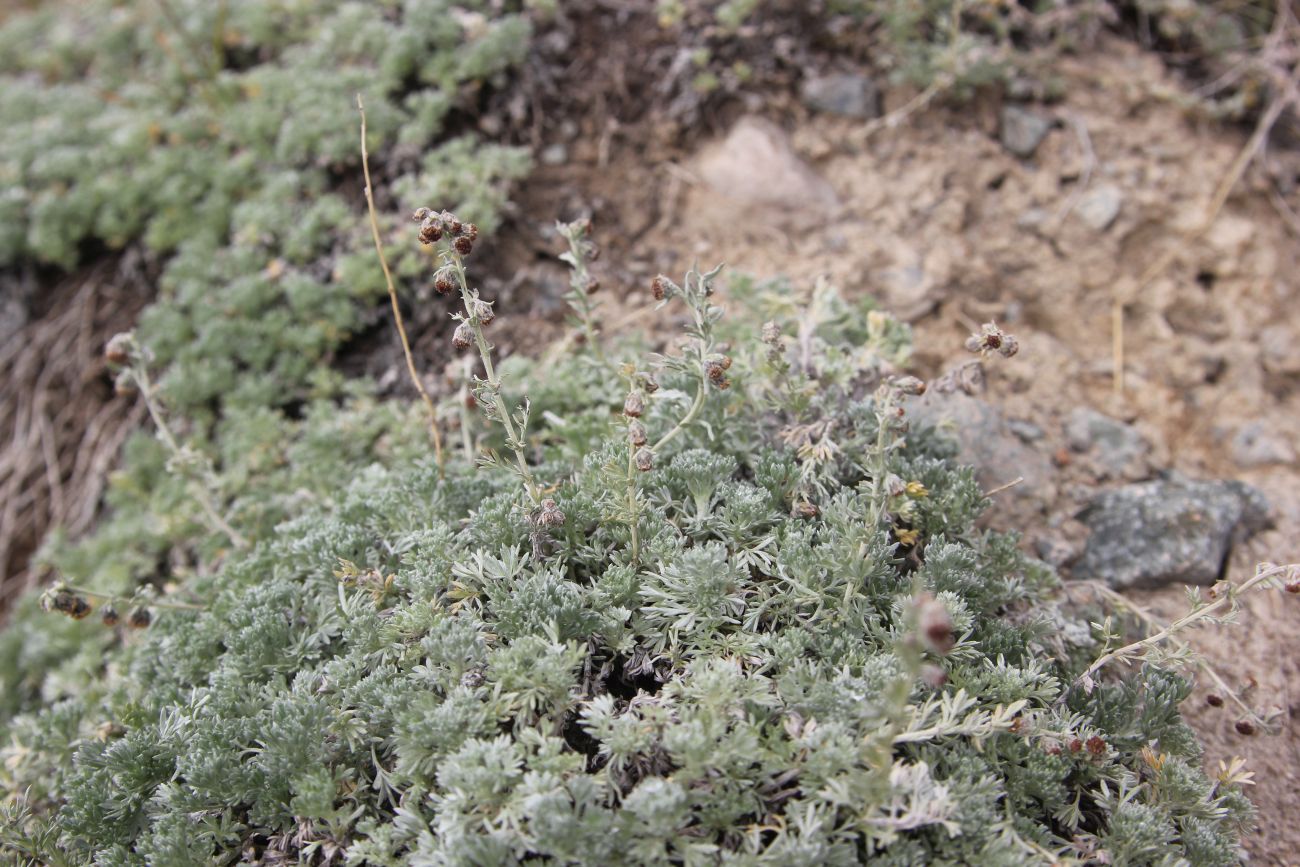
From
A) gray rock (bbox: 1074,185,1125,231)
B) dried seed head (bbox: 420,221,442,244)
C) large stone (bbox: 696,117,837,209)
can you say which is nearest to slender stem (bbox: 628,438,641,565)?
dried seed head (bbox: 420,221,442,244)

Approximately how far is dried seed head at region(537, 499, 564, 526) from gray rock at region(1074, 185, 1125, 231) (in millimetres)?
3450

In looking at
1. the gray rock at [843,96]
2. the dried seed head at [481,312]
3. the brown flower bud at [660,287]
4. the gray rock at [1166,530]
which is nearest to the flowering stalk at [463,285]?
the dried seed head at [481,312]

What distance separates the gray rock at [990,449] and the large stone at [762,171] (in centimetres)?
153

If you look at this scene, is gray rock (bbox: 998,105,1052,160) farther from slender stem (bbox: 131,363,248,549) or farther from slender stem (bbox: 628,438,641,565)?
slender stem (bbox: 131,363,248,549)

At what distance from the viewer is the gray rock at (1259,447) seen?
13.9ft

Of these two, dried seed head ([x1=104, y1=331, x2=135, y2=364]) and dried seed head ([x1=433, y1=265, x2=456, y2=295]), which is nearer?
dried seed head ([x1=433, y1=265, x2=456, y2=295])

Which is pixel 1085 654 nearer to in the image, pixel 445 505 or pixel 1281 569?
pixel 1281 569

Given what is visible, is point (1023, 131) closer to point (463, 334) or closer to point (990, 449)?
point (990, 449)

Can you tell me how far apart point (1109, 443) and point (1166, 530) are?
1.96 feet

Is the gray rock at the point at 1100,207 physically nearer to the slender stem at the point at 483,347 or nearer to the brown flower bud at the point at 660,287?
the brown flower bud at the point at 660,287

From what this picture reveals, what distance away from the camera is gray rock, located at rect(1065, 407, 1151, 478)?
4.11 metres

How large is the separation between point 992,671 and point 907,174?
9.90ft

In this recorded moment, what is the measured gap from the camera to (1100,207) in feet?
15.9

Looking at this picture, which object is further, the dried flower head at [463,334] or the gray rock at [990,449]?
the gray rock at [990,449]
